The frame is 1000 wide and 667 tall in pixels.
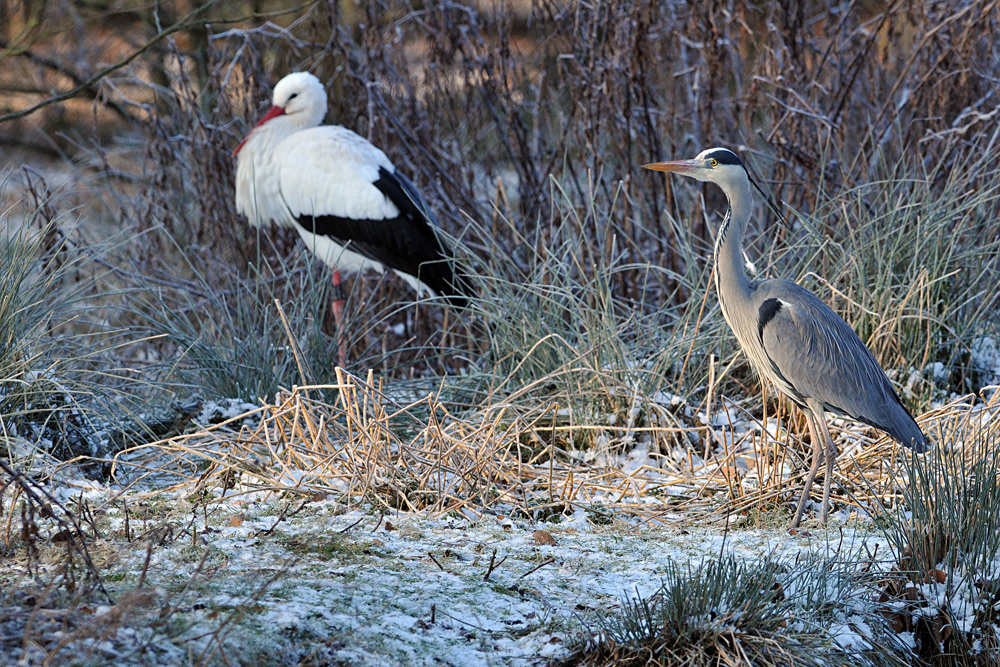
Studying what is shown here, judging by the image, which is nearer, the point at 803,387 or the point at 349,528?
the point at 349,528

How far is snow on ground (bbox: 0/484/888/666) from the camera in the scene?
7.02 feet

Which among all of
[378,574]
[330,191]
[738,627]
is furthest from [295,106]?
[738,627]

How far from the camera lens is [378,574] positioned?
2.54 meters

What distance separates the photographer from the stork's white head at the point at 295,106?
5449 mm

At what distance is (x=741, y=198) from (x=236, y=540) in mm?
1823

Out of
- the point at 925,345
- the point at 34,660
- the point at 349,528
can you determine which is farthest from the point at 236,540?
the point at 925,345

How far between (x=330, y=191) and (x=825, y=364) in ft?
9.95

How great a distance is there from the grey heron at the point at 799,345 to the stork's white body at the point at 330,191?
79.6 inches

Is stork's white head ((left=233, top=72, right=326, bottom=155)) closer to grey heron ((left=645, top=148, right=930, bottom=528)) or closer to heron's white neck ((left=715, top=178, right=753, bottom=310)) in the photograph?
grey heron ((left=645, top=148, right=930, bottom=528))

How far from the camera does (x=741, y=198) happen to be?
3172 millimetres

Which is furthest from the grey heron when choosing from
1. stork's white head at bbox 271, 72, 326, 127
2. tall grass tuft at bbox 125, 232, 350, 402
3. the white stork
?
stork's white head at bbox 271, 72, 326, 127

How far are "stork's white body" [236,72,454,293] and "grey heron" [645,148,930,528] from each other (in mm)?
2022

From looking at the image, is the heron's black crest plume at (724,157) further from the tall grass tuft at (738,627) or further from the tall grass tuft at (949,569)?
the tall grass tuft at (738,627)

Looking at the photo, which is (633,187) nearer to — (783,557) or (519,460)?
(519,460)
